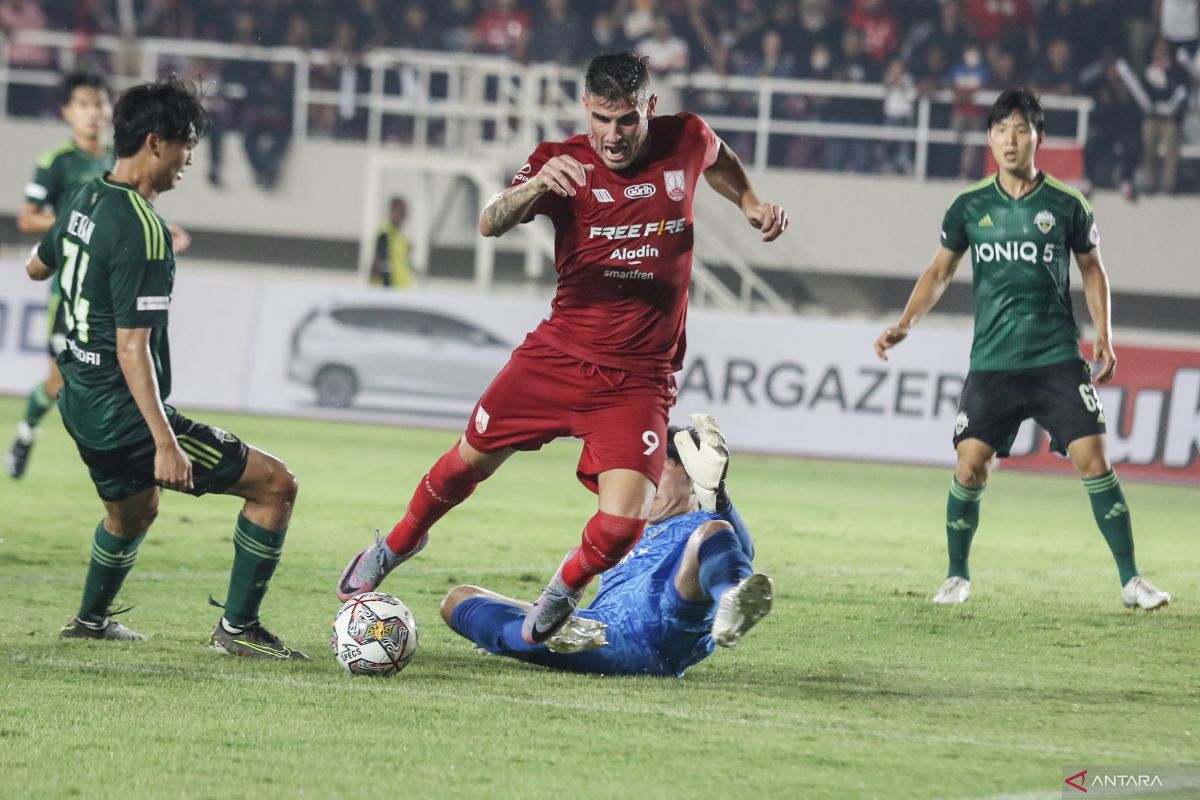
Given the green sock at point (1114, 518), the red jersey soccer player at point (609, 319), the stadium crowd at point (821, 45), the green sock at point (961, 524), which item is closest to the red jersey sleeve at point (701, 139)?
the red jersey soccer player at point (609, 319)

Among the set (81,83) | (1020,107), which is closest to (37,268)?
(81,83)

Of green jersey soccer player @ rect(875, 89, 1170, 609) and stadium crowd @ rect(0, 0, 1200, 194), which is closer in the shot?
green jersey soccer player @ rect(875, 89, 1170, 609)

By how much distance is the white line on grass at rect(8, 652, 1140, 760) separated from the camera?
5.04 meters

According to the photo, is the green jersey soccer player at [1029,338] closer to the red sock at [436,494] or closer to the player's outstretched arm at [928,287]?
the player's outstretched arm at [928,287]

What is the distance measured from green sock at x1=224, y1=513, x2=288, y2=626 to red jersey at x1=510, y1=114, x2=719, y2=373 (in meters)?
1.27

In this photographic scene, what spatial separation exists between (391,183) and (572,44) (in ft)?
10.5

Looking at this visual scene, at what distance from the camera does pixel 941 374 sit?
16.0 metres

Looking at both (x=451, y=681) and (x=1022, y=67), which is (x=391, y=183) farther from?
(x=451, y=681)

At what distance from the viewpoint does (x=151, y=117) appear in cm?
600

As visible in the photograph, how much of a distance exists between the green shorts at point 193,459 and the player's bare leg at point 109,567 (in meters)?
0.24

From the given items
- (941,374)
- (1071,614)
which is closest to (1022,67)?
(941,374)

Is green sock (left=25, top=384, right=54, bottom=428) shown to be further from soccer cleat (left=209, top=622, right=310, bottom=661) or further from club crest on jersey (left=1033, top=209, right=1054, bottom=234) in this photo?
club crest on jersey (left=1033, top=209, right=1054, bottom=234)

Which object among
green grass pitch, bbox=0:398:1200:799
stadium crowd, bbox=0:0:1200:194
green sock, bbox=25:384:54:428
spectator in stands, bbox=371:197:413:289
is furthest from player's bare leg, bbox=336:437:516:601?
stadium crowd, bbox=0:0:1200:194

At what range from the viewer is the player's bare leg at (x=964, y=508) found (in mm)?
8211
